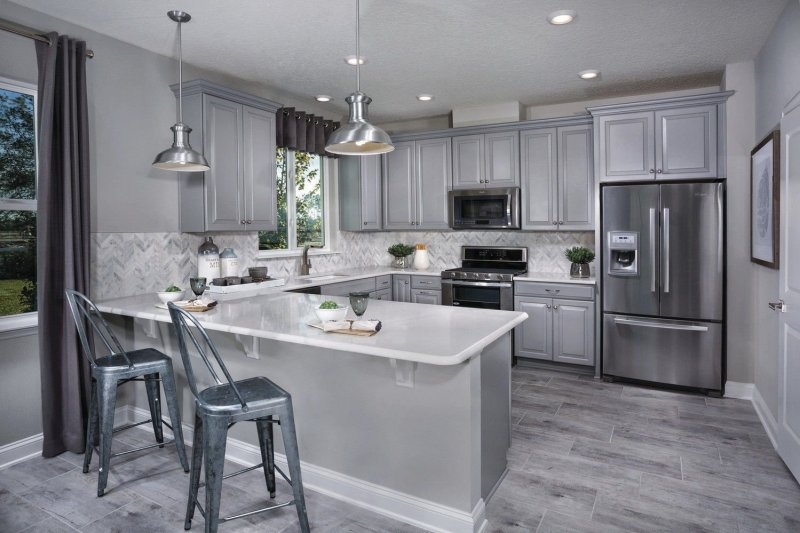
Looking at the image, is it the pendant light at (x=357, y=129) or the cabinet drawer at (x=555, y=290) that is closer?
the pendant light at (x=357, y=129)

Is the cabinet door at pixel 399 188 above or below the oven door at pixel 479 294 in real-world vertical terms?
above

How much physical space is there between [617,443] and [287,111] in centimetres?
389

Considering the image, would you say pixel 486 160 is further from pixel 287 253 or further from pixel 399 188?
pixel 287 253

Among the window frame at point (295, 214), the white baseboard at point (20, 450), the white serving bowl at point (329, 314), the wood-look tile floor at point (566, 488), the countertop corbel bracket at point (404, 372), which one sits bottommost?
the wood-look tile floor at point (566, 488)

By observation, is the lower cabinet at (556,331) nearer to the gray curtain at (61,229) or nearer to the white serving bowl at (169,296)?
the white serving bowl at (169,296)

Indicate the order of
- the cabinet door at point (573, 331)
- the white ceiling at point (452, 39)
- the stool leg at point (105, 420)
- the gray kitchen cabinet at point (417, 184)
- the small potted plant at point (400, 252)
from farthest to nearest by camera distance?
the small potted plant at point (400, 252)
the gray kitchen cabinet at point (417, 184)
the cabinet door at point (573, 331)
the white ceiling at point (452, 39)
the stool leg at point (105, 420)

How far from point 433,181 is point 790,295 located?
3503mm

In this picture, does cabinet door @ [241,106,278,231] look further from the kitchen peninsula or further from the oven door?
the oven door

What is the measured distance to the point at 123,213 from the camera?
11.7ft

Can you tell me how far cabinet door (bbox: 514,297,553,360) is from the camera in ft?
15.6

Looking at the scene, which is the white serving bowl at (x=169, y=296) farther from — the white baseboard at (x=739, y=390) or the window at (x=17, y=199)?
the white baseboard at (x=739, y=390)

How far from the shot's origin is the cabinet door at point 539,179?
16.2ft

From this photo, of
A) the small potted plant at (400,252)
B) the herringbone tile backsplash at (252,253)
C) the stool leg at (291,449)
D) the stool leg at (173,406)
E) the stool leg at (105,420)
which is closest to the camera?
the stool leg at (291,449)

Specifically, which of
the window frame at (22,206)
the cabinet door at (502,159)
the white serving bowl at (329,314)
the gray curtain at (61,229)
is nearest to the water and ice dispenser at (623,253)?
the cabinet door at (502,159)
